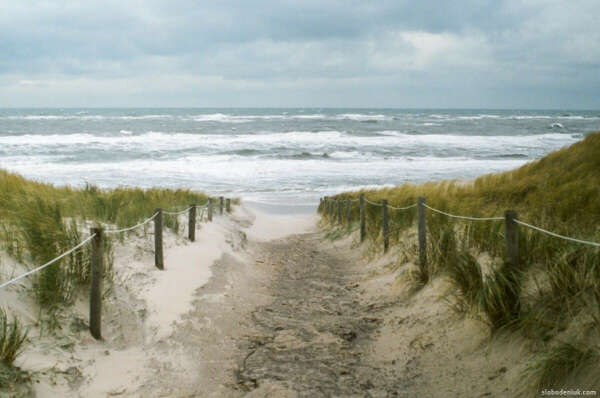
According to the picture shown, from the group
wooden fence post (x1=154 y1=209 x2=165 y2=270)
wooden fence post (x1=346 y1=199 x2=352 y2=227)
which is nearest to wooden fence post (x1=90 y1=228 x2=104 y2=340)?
wooden fence post (x1=154 y1=209 x2=165 y2=270)

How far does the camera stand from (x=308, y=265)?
1051 cm

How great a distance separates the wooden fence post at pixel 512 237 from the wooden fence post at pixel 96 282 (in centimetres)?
391

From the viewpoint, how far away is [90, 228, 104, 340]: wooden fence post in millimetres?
4801

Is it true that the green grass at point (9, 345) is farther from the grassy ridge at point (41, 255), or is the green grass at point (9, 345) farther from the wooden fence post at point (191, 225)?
the wooden fence post at point (191, 225)

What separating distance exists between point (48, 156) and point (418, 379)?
138 ft

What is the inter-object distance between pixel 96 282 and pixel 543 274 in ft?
14.0

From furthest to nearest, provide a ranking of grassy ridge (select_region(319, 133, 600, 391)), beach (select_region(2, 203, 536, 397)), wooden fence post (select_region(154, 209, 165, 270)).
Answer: wooden fence post (select_region(154, 209, 165, 270)) → beach (select_region(2, 203, 536, 397)) → grassy ridge (select_region(319, 133, 600, 391))

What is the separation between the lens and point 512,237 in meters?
4.77

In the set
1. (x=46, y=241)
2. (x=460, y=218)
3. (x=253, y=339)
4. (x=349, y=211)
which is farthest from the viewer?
(x=349, y=211)

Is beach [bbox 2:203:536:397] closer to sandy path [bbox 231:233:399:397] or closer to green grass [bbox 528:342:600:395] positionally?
sandy path [bbox 231:233:399:397]

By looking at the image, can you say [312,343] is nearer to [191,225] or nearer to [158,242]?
[158,242]

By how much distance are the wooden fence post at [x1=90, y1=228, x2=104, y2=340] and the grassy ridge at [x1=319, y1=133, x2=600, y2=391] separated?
11.9 feet

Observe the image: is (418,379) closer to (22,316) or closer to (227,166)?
(22,316)

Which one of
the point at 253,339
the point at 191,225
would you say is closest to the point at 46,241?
the point at 253,339
